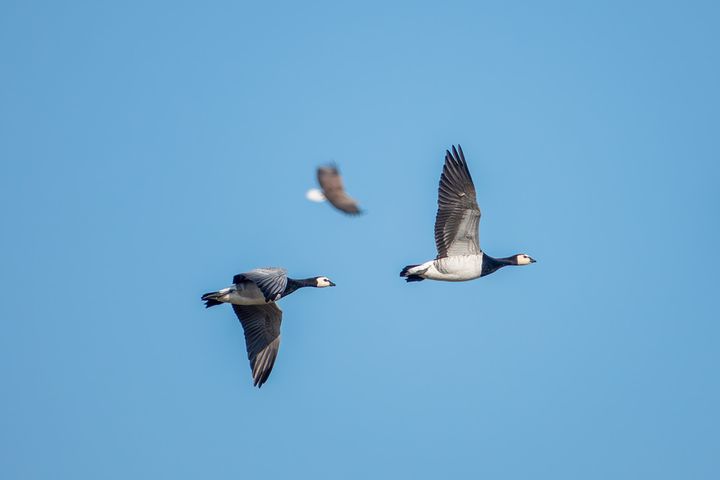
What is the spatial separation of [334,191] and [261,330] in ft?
12.8

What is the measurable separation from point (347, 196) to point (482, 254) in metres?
3.52

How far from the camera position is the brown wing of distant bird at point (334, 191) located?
24906mm

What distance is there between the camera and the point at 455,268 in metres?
26.9

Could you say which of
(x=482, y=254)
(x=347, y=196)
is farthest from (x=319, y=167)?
(x=482, y=254)

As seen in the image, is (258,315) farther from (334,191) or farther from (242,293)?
(334,191)

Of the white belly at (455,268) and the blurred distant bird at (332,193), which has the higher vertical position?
the blurred distant bird at (332,193)

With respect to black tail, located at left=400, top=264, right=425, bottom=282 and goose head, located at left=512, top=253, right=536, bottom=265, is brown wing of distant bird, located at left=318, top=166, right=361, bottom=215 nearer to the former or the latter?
black tail, located at left=400, top=264, right=425, bottom=282

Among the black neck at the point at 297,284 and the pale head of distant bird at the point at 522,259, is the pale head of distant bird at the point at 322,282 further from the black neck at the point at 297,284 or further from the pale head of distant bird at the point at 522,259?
the pale head of distant bird at the point at 522,259

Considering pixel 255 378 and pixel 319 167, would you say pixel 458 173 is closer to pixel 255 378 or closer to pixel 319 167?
pixel 319 167

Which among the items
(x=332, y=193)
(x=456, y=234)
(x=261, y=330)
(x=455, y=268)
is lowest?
(x=261, y=330)

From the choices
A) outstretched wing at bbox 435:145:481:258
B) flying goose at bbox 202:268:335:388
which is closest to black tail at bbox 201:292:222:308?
flying goose at bbox 202:268:335:388

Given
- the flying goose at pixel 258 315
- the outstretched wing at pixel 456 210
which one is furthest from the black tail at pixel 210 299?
the outstretched wing at pixel 456 210

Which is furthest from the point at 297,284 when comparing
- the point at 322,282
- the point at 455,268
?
the point at 455,268

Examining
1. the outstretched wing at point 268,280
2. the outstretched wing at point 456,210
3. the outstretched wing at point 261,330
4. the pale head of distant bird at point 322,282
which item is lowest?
the outstretched wing at point 261,330
